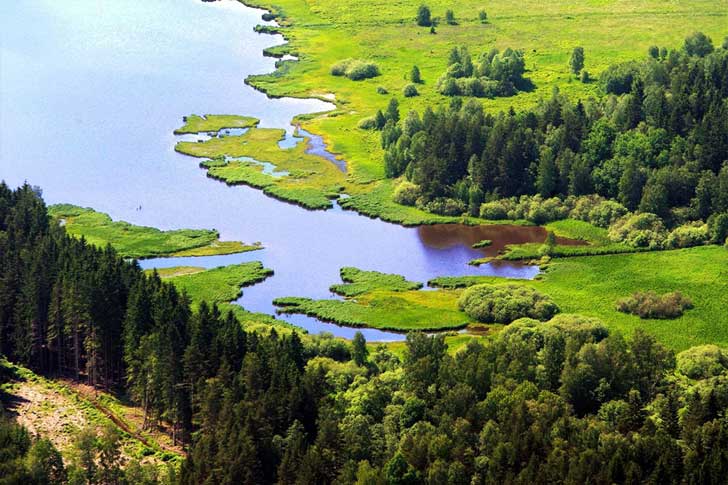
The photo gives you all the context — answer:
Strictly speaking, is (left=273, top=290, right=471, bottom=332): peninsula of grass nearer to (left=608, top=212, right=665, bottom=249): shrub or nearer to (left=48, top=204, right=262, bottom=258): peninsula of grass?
(left=48, top=204, right=262, bottom=258): peninsula of grass

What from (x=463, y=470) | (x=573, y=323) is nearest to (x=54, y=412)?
(x=463, y=470)

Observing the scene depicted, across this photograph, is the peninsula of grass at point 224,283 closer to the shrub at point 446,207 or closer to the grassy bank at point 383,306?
the grassy bank at point 383,306

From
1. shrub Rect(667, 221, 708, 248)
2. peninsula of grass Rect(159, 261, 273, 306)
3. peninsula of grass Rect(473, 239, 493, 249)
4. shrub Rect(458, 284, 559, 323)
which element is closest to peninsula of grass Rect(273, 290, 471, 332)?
shrub Rect(458, 284, 559, 323)

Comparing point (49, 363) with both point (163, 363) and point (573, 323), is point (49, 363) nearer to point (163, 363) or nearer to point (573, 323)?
point (163, 363)

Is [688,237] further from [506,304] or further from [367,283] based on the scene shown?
[367,283]

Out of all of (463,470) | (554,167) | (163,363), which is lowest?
(463,470)

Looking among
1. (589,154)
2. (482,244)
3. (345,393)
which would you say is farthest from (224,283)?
(589,154)
